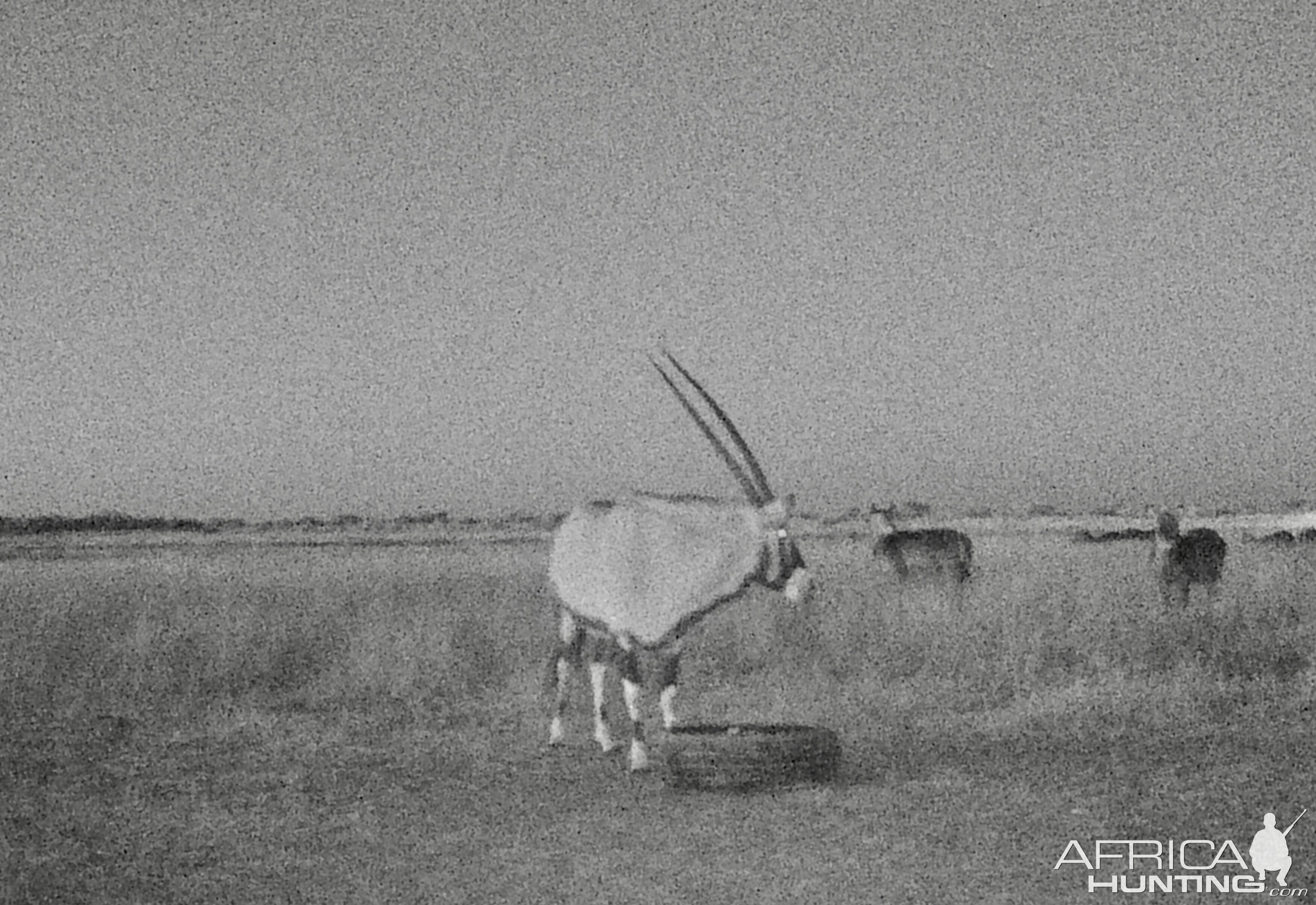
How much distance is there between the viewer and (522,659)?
443 inches

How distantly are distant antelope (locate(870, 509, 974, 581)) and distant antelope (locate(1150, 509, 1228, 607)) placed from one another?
2.62m

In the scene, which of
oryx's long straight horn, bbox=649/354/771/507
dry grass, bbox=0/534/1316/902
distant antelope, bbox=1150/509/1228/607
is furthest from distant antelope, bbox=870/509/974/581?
oryx's long straight horn, bbox=649/354/771/507

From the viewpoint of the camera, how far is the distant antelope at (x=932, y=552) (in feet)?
60.9

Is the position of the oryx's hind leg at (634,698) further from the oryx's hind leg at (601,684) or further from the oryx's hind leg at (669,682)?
the oryx's hind leg at (601,684)

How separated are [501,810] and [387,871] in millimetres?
1076

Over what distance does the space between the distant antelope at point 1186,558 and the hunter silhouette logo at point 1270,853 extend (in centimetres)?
924

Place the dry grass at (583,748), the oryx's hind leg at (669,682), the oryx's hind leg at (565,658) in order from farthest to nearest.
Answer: the oryx's hind leg at (565,658) < the oryx's hind leg at (669,682) < the dry grass at (583,748)

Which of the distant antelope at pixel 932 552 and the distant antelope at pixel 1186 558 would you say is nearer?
the distant antelope at pixel 1186 558

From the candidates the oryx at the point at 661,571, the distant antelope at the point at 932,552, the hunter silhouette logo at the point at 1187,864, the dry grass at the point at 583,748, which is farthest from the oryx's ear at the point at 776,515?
the distant antelope at the point at 932,552

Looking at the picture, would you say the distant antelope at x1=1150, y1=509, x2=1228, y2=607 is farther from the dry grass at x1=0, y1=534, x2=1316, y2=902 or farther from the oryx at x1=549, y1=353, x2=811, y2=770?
the oryx at x1=549, y1=353, x2=811, y2=770

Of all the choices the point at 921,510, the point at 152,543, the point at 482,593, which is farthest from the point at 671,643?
the point at 152,543

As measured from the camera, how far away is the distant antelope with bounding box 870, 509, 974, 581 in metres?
18.6

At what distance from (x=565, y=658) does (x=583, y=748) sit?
2.20ft

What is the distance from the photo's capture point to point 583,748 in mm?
8555
